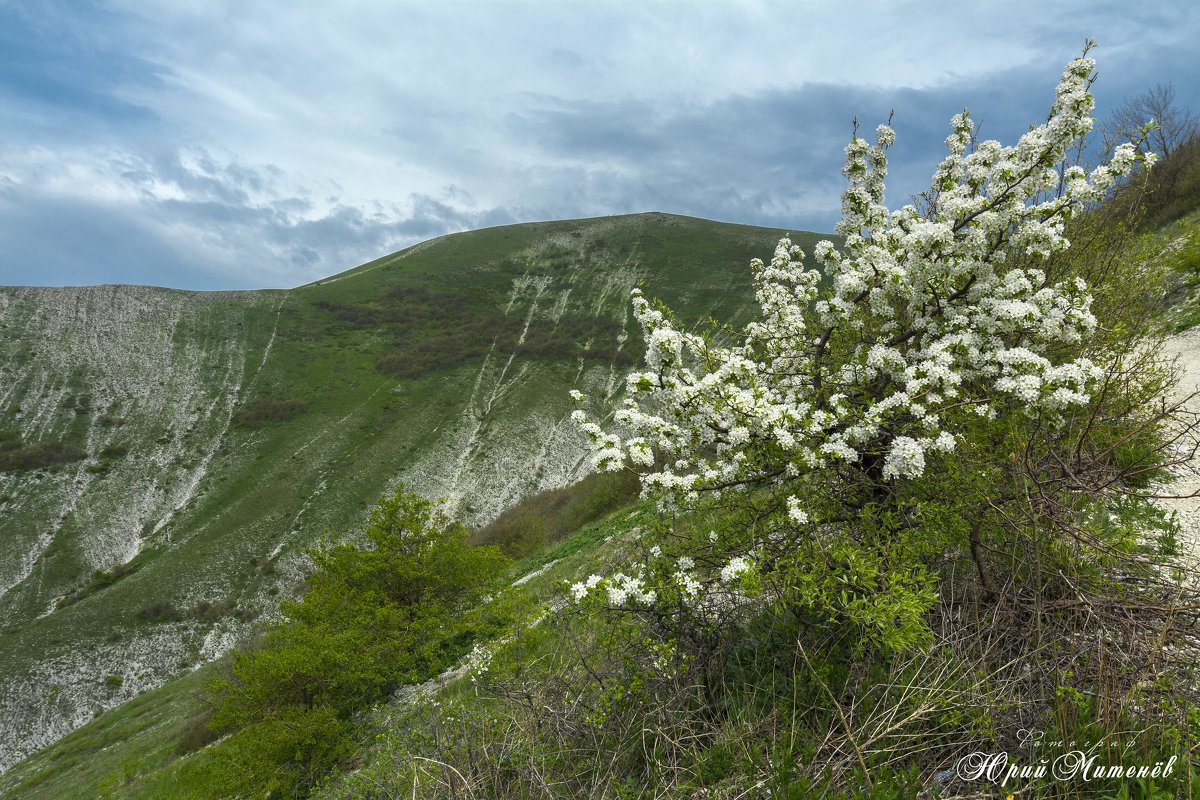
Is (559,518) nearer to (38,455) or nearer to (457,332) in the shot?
(38,455)

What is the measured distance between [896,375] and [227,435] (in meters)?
96.2

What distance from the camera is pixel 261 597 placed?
5438 cm

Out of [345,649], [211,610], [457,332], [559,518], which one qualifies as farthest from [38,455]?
[345,649]

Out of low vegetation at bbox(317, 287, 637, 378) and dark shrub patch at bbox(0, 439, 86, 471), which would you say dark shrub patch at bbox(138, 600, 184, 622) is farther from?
low vegetation at bbox(317, 287, 637, 378)

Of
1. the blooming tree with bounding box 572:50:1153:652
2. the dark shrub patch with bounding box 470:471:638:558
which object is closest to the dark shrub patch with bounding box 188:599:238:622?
the dark shrub patch with bounding box 470:471:638:558

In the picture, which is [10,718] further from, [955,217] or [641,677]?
[955,217]

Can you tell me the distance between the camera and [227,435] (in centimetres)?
Answer: 7856

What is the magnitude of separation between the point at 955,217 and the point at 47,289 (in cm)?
14172

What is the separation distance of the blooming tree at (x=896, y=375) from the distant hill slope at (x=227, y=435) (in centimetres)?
3010

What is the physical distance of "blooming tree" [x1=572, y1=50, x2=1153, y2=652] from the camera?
5.34 metres

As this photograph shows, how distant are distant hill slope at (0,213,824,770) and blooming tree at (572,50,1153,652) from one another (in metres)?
30.1

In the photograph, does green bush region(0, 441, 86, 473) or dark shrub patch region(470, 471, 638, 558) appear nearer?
dark shrub patch region(470, 471, 638, 558)

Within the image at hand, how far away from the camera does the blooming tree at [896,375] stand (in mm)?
5344

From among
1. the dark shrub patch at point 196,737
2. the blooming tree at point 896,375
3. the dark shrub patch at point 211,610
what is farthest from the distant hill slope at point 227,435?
the blooming tree at point 896,375
